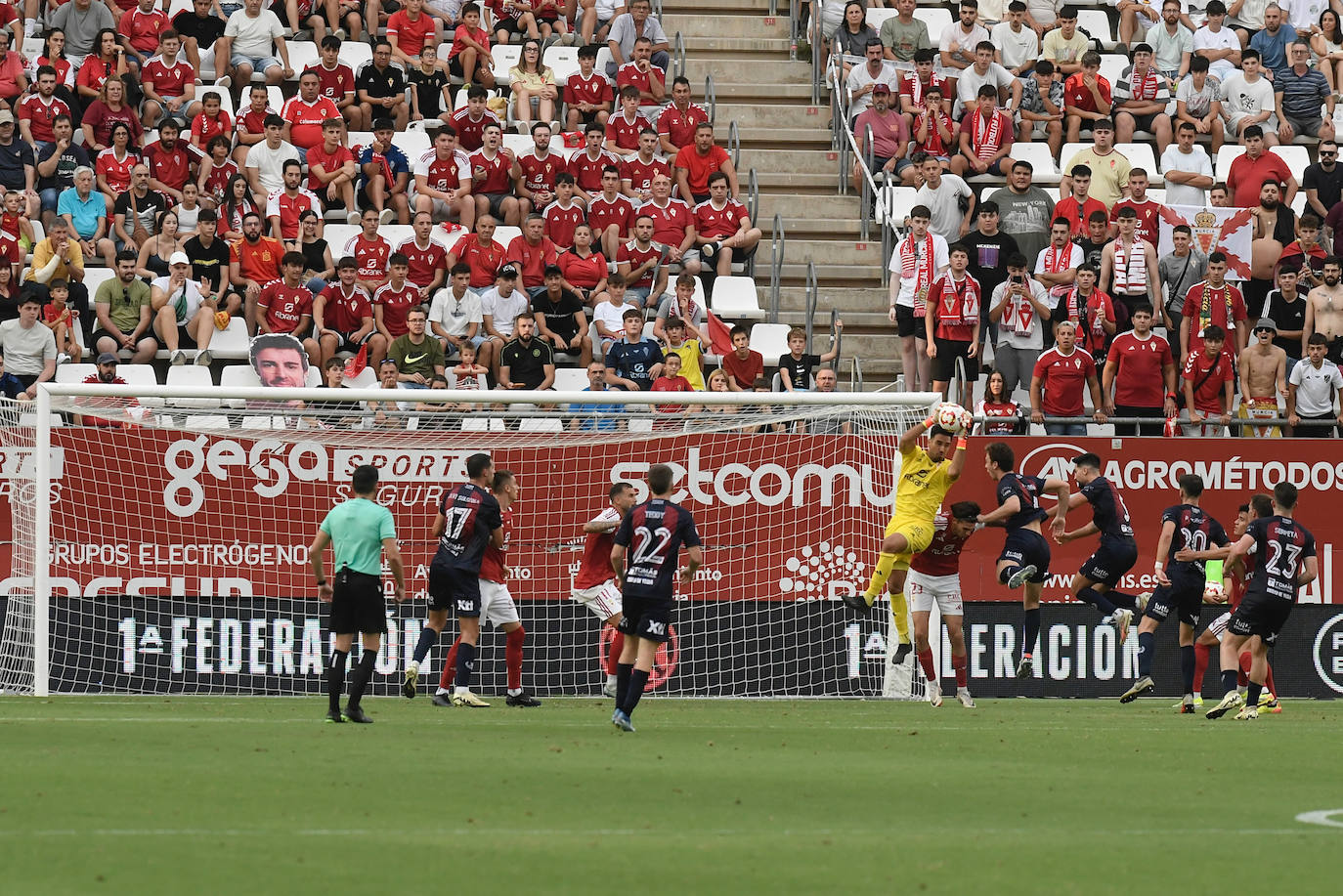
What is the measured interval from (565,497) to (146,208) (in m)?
6.36

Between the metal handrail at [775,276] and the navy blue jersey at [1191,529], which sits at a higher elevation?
the metal handrail at [775,276]

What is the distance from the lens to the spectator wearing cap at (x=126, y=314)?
20.7 meters

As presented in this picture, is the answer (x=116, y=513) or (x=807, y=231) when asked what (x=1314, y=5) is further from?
(x=116, y=513)

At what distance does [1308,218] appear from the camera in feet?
76.4

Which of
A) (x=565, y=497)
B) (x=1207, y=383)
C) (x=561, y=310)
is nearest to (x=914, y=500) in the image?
(x=565, y=497)

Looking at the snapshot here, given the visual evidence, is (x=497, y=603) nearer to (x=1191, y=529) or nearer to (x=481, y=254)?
(x=1191, y=529)

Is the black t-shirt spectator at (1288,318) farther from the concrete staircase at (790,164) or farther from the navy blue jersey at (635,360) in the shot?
the navy blue jersey at (635,360)

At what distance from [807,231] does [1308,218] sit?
6155 millimetres

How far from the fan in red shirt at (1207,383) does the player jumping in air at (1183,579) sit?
3884 mm

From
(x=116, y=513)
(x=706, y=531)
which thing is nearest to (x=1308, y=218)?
(x=706, y=531)

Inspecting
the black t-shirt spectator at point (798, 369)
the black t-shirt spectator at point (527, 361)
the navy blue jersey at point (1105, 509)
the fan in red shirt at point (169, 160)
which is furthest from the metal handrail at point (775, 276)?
the fan in red shirt at point (169, 160)

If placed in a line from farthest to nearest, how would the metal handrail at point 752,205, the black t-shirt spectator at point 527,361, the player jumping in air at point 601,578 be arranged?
1. the metal handrail at point 752,205
2. the black t-shirt spectator at point 527,361
3. the player jumping in air at point 601,578

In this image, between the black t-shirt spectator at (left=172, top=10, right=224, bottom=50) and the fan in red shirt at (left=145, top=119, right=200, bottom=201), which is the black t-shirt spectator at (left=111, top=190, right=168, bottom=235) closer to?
the fan in red shirt at (left=145, top=119, right=200, bottom=201)

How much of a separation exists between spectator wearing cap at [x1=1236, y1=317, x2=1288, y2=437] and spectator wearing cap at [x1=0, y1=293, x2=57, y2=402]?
1305 centimetres
